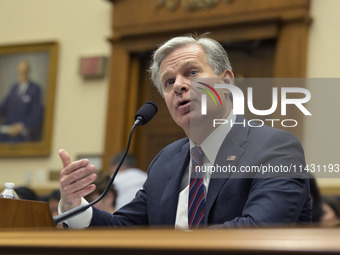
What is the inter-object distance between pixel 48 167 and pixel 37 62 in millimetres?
1399

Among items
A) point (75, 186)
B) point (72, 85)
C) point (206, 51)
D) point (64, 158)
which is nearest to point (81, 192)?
point (75, 186)

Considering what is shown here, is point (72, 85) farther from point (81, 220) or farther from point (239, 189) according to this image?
point (239, 189)

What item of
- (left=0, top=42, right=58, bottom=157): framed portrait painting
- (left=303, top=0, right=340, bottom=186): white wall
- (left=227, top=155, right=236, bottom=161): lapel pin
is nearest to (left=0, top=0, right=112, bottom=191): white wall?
(left=0, top=42, right=58, bottom=157): framed portrait painting

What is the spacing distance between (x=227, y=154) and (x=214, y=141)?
0.51 feet

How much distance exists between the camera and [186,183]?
2.61 meters

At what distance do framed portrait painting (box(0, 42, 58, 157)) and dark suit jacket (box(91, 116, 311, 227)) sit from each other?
5.09 meters

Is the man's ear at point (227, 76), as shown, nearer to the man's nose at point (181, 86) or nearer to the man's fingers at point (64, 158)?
the man's nose at point (181, 86)

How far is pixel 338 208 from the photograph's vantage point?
174 inches

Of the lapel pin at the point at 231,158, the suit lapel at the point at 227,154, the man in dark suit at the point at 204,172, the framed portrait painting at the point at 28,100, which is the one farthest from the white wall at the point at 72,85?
the lapel pin at the point at 231,158

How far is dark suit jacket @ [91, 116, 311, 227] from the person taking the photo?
2.14 meters

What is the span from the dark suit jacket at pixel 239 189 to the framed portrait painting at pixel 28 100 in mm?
5089

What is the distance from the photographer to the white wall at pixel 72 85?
7504mm

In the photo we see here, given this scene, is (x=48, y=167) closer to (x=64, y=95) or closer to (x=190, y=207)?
(x=64, y=95)

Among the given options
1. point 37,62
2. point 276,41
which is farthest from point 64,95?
point 276,41
